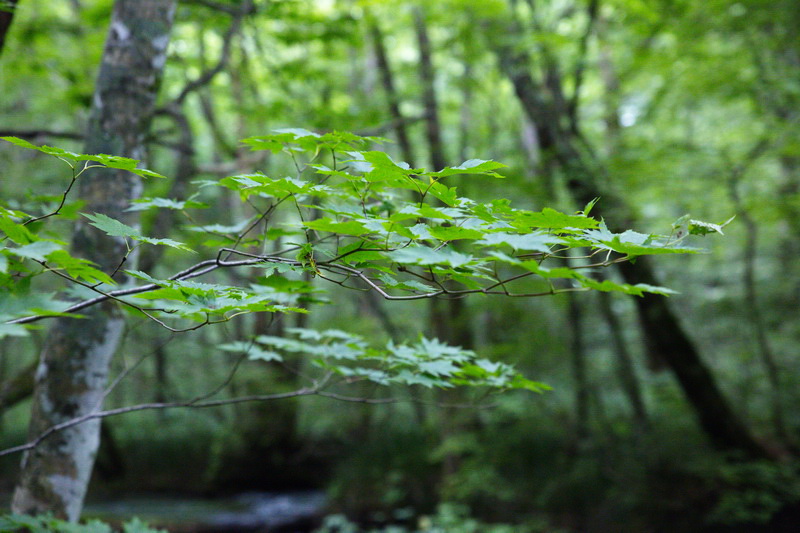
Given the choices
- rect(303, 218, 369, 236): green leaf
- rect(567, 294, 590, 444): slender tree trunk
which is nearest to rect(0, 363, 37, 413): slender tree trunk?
rect(303, 218, 369, 236): green leaf

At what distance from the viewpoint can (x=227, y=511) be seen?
7766 mm

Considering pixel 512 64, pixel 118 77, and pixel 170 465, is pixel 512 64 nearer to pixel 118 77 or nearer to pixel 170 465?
pixel 118 77

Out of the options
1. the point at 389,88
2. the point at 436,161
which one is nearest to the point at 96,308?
the point at 436,161

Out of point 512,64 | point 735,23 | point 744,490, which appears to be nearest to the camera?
point 735,23

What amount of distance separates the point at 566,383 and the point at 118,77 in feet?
21.4

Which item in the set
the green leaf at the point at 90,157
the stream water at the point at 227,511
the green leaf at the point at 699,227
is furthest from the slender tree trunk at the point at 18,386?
the stream water at the point at 227,511

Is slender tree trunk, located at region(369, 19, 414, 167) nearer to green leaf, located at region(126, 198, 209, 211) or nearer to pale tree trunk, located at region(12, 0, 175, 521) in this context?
pale tree trunk, located at region(12, 0, 175, 521)

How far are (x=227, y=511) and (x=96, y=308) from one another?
665cm

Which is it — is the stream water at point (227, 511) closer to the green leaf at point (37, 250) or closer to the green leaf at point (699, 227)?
the green leaf at point (37, 250)

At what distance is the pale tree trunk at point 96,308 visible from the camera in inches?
84.3

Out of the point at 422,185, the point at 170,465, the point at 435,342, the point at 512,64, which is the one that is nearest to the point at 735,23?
the point at 512,64

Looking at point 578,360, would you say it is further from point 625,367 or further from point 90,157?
point 90,157

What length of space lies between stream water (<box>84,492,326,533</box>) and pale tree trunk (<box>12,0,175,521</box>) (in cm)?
482

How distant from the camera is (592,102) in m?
8.47
